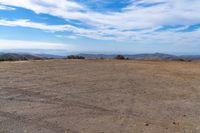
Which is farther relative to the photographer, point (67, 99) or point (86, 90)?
point (86, 90)

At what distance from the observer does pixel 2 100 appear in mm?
8828

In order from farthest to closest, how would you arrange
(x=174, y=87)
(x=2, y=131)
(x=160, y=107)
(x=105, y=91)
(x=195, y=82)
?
1. (x=195, y=82)
2. (x=174, y=87)
3. (x=105, y=91)
4. (x=160, y=107)
5. (x=2, y=131)

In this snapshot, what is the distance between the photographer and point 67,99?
9.08 m

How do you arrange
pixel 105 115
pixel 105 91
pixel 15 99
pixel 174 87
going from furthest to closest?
pixel 174 87 < pixel 105 91 < pixel 15 99 < pixel 105 115

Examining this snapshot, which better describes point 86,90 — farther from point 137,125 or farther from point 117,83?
point 137,125

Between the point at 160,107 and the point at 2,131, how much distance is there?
4067 mm

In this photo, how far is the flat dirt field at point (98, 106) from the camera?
6.54 m

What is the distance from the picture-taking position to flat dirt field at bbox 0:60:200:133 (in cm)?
654

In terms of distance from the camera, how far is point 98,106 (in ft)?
27.1

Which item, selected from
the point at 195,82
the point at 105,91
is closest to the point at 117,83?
the point at 105,91

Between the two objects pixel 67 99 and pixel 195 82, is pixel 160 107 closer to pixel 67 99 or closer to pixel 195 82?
pixel 67 99

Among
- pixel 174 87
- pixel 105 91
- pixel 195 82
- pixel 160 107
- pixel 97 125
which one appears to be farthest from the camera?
pixel 195 82

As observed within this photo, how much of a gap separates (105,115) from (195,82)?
22.0ft

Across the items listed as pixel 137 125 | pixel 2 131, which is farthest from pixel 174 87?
pixel 2 131
